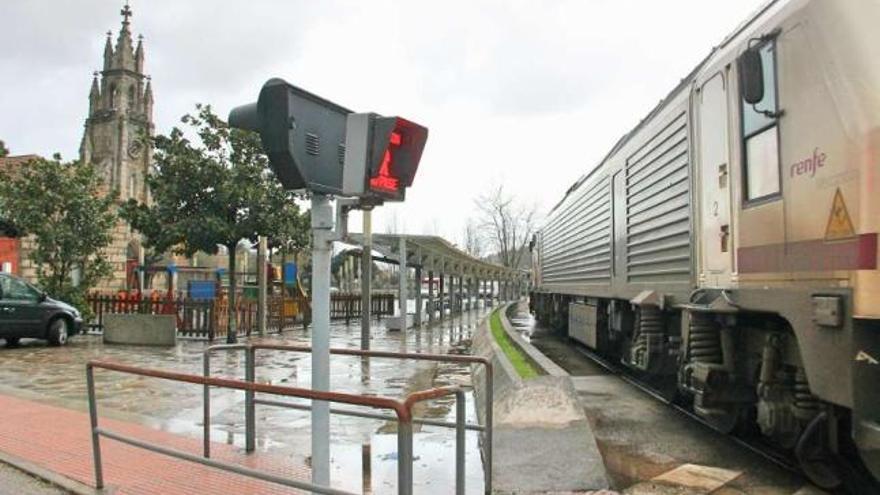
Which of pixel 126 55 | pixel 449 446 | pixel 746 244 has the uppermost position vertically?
pixel 126 55

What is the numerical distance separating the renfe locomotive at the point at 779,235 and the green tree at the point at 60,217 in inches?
584

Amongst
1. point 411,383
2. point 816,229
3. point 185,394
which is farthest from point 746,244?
point 185,394

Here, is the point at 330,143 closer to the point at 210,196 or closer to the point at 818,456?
the point at 818,456

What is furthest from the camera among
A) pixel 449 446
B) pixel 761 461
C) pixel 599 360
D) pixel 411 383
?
pixel 599 360

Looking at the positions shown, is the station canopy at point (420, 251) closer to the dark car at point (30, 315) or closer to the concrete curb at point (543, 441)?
the dark car at point (30, 315)

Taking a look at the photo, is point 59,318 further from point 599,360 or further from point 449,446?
point 449,446

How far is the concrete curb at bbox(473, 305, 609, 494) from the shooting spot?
220 inches

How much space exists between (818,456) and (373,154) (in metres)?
3.69

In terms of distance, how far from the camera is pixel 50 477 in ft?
19.9

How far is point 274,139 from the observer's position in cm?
391

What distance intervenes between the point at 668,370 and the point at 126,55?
70587 mm

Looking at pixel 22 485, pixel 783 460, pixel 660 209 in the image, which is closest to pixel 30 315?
pixel 22 485

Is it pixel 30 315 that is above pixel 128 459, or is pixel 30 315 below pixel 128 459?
above

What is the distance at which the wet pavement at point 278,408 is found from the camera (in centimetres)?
664
